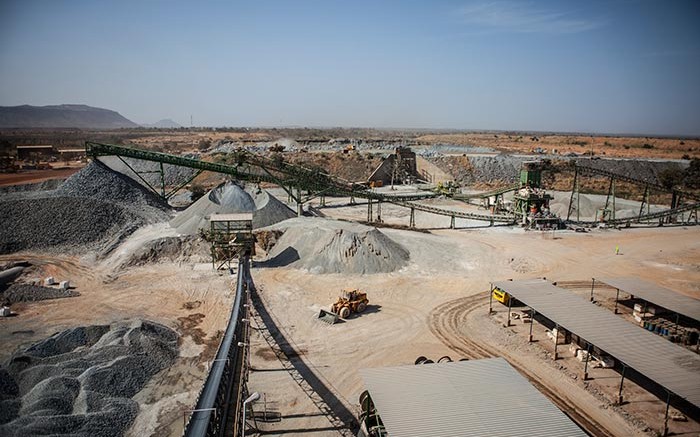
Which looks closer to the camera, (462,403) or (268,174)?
(462,403)

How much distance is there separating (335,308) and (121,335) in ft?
30.2

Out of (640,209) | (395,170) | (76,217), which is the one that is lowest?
(640,209)

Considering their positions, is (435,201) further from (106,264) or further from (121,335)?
(121,335)

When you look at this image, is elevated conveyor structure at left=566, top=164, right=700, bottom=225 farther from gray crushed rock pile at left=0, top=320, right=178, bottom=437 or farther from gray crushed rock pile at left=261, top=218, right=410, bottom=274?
gray crushed rock pile at left=0, top=320, right=178, bottom=437

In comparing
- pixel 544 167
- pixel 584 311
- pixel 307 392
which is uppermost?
pixel 544 167

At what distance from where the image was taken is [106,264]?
1052 inches

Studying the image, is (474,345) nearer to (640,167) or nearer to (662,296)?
(662,296)

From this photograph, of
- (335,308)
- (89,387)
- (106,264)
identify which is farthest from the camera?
(106,264)

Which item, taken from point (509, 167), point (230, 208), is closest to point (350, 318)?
point (230, 208)

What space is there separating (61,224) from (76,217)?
1.04 m

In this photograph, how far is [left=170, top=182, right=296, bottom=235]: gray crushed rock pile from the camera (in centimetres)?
3111

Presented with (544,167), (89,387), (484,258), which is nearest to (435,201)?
(544,167)

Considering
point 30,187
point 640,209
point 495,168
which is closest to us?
point 30,187

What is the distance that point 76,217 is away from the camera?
30.3 m
